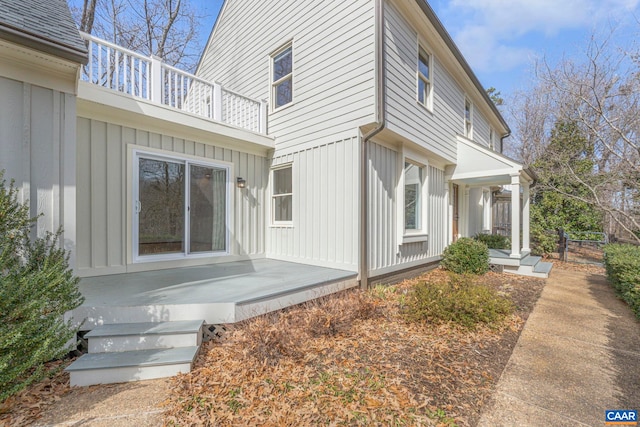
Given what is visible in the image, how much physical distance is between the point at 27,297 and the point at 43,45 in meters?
2.30

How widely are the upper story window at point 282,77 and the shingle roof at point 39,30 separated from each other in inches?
157

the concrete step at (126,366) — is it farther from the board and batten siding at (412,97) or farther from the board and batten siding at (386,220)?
the board and batten siding at (412,97)

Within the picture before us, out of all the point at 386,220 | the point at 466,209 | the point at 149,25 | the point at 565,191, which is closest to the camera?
the point at 386,220

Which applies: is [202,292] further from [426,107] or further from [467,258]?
[467,258]

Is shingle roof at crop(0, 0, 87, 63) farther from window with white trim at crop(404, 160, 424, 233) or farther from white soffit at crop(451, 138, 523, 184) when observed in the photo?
white soffit at crop(451, 138, 523, 184)

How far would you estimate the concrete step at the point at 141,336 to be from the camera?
286 centimetres

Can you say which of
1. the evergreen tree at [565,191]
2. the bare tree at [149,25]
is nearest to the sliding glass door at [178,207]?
the bare tree at [149,25]

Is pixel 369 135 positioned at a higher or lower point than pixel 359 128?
lower

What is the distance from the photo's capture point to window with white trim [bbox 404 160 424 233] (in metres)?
6.56

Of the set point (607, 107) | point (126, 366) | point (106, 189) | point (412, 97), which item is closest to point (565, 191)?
point (607, 107)

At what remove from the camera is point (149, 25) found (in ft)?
39.4

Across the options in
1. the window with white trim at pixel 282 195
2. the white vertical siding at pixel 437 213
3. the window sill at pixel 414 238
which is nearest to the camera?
the window sill at pixel 414 238

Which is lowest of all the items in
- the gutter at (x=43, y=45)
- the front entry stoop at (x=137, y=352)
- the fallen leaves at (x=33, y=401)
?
the fallen leaves at (x=33, y=401)

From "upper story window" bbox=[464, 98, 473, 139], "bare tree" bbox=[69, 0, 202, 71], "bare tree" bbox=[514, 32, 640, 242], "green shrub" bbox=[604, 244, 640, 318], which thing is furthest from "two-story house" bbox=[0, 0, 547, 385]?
"bare tree" bbox=[69, 0, 202, 71]
